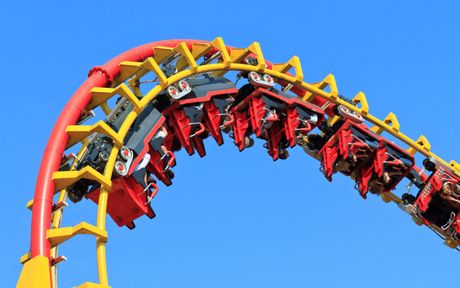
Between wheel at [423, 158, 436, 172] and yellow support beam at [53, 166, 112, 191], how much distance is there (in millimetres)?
9245

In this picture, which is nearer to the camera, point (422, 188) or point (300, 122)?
point (300, 122)

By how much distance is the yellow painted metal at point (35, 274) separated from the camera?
14.2 m

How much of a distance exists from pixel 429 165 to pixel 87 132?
9.29 meters

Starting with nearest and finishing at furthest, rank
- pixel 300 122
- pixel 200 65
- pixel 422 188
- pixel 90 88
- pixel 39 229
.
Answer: pixel 39 229, pixel 90 88, pixel 200 65, pixel 300 122, pixel 422 188

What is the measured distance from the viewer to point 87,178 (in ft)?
52.0

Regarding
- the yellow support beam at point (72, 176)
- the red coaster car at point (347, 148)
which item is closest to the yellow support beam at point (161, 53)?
the yellow support beam at point (72, 176)

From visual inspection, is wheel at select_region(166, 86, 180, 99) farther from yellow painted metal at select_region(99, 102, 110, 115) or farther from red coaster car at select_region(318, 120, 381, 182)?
red coaster car at select_region(318, 120, 381, 182)

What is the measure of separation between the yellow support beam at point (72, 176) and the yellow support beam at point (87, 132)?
645 millimetres

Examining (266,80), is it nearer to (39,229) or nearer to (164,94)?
(164,94)

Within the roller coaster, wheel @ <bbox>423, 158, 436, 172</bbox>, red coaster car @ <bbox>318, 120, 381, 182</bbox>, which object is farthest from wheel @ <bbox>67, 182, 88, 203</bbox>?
wheel @ <bbox>423, 158, 436, 172</bbox>

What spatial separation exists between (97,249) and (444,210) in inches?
398

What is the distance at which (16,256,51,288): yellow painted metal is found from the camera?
14.2 m

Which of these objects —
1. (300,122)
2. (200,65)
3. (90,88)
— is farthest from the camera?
(300,122)

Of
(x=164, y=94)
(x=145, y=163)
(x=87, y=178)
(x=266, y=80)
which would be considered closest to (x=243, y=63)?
(x=266, y=80)
